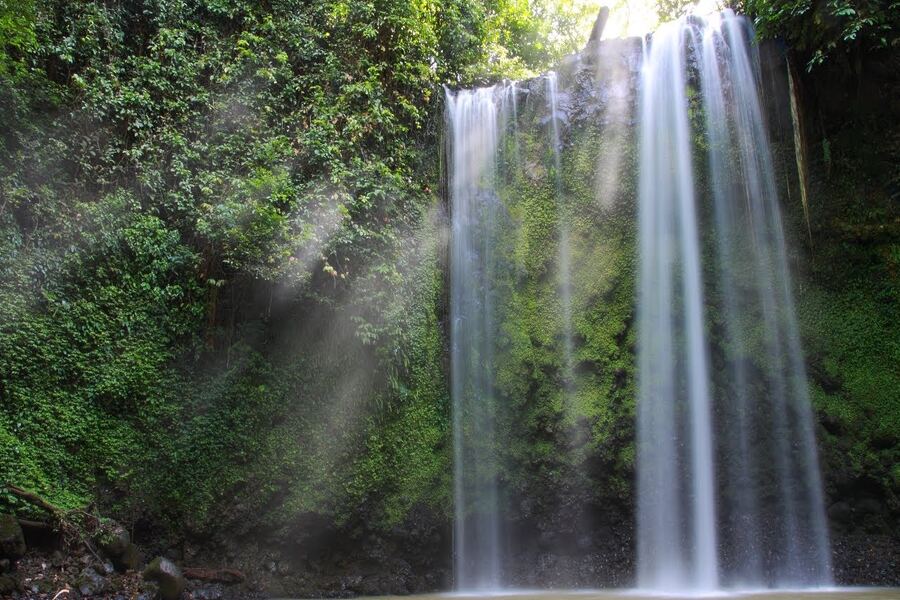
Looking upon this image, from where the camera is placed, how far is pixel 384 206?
28.2 ft

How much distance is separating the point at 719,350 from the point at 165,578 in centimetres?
720

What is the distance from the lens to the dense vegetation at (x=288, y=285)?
22.7 feet

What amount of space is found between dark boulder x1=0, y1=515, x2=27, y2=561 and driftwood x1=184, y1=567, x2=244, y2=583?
1.75m

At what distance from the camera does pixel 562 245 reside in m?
8.34

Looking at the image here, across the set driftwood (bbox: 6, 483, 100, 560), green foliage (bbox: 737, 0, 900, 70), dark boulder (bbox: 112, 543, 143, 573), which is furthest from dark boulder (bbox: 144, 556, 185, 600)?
green foliage (bbox: 737, 0, 900, 70)

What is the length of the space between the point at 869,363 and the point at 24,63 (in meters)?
12.1

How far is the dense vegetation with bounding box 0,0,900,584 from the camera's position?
6926 mm

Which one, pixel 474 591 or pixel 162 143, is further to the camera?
pixel 162 143

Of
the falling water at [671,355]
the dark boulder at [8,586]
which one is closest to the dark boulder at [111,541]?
the dark boulder at [8,586]

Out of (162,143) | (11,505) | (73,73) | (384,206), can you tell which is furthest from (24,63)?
(11,505)

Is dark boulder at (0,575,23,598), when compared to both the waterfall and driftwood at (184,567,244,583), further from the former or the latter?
the waterfall

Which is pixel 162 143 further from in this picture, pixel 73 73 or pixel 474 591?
pixel 474 591

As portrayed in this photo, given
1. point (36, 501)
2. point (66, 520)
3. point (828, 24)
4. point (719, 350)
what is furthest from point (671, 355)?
point (36, 501)

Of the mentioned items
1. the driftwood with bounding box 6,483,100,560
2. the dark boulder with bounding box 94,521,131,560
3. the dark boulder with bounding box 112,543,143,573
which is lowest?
→ the dark boulder with bounding box 112,543,143,573
